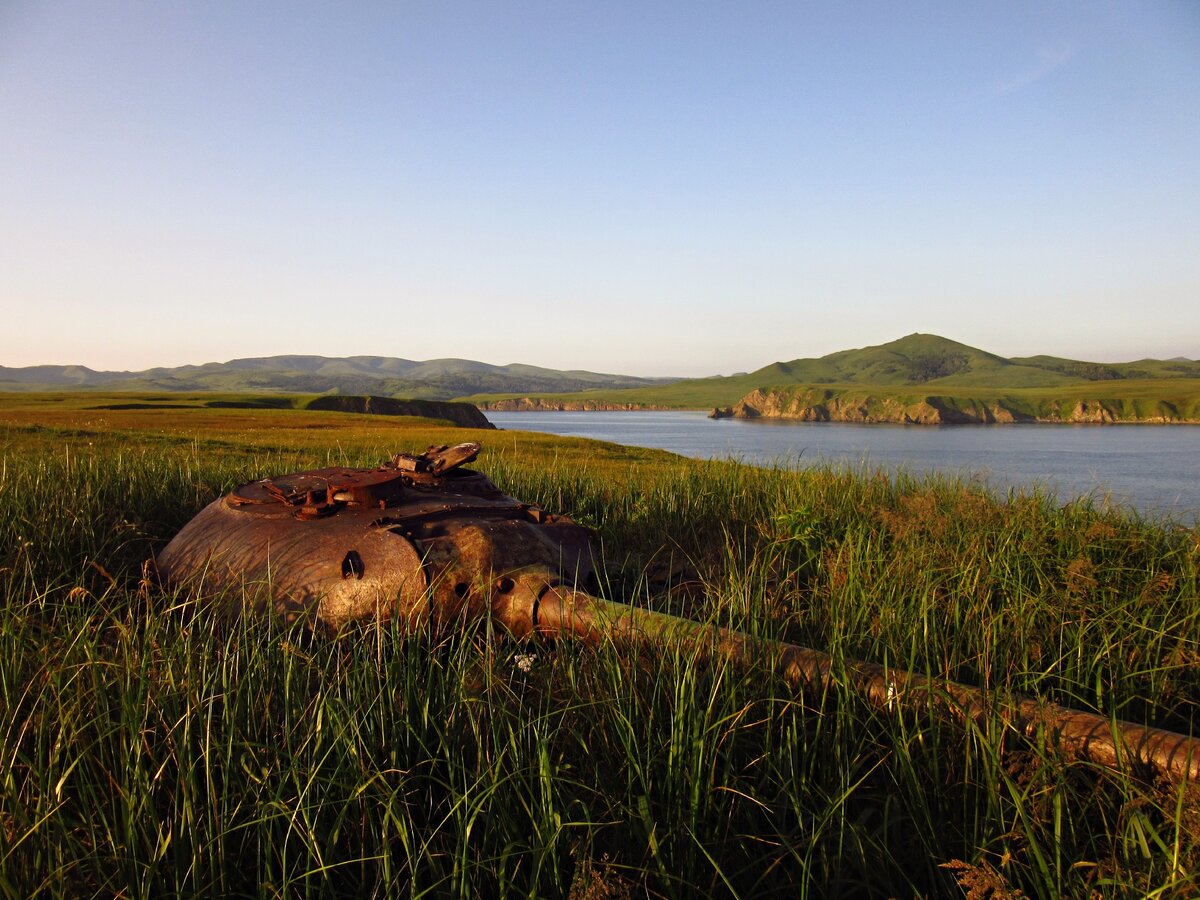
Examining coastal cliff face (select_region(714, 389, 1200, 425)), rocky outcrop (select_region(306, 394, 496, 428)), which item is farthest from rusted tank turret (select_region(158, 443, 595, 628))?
coastal cliff face (select_region(714, 389, 1200, 425))

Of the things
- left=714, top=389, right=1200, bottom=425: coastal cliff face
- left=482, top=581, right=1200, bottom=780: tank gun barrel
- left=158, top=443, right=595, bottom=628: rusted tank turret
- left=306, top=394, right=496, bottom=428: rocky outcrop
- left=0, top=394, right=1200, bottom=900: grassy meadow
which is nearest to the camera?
left=0, top=394, right=1200, bottom=900: grassy meadow

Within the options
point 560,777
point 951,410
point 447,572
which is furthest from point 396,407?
point 951,410

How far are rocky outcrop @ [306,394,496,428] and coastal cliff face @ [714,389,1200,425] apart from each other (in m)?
87.3

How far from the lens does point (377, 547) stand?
404cm

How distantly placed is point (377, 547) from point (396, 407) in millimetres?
79174

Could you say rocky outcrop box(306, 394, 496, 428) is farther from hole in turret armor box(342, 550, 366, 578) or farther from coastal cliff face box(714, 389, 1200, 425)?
coastal cliff face box(714, 389, 1200, 425)

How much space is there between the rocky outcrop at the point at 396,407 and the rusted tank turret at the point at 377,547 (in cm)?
7162

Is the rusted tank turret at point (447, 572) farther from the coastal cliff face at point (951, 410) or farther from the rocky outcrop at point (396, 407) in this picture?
the coastal cliff face at point (951, 410)

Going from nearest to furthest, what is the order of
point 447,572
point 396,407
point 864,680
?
1. point 864,680
2. point 447,572
3. point 396,407

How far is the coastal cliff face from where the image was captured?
401 ft

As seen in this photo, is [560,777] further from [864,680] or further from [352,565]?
[352,565]

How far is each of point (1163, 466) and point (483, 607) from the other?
57062 millimetres

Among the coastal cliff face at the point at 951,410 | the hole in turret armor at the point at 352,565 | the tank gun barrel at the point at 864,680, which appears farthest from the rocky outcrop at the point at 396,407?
the coastal cliff face at the point at 951,410

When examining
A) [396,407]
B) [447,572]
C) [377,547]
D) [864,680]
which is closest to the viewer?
[864,680]
